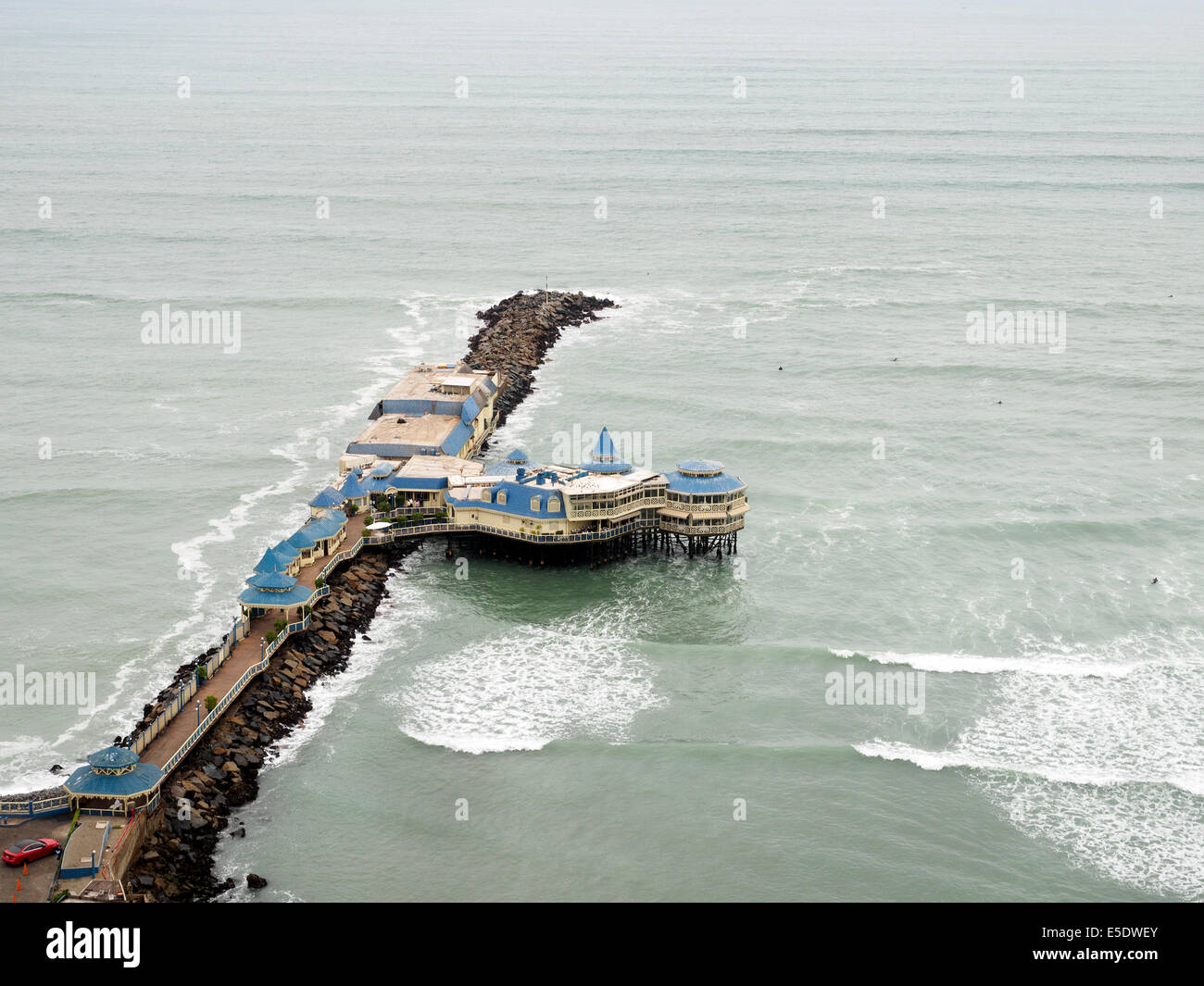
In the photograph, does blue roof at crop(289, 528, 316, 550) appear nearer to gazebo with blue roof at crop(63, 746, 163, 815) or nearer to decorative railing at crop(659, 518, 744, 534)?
decorative railing at crop(659, 518, 744, 534)

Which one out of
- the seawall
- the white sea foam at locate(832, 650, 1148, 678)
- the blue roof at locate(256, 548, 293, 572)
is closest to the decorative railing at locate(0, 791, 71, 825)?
the seawall

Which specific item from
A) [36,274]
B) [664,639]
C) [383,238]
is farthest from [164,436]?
[383,238]

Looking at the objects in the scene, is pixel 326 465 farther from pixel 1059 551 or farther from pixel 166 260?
pixel 166 260

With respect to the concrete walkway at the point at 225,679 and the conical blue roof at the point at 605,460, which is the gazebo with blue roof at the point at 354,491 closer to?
the concrete walkway at the point at 225,679

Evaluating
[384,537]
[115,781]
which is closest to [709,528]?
[384,537]

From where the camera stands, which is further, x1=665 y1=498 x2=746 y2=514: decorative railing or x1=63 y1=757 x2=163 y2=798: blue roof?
x1=665 y1=498 x2=746 y2=514: decorative railing

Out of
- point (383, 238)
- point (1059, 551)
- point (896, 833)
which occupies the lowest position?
point (896, 833)
